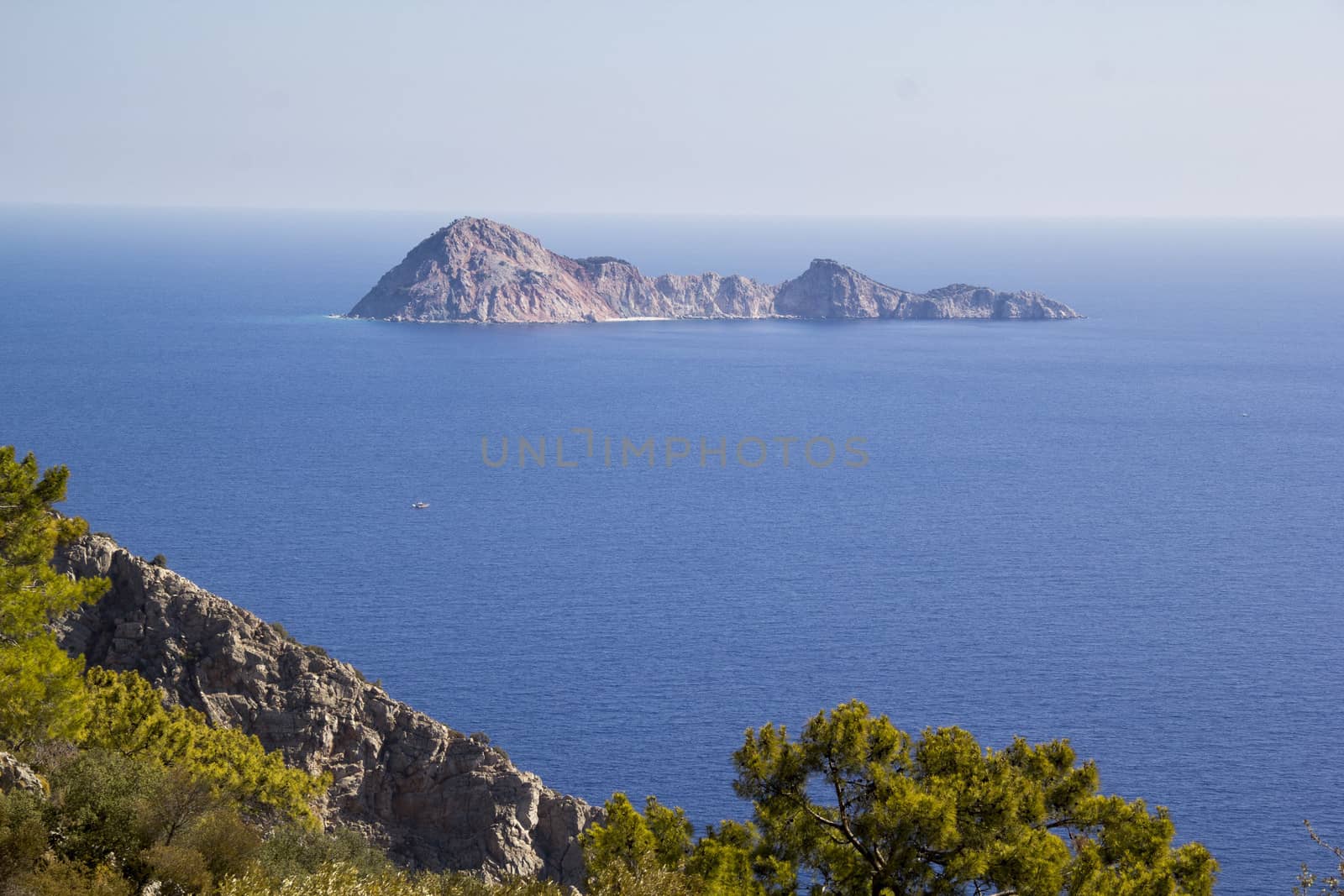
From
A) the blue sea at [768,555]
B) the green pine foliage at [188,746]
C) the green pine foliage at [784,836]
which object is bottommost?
the blue sea at [768,555]

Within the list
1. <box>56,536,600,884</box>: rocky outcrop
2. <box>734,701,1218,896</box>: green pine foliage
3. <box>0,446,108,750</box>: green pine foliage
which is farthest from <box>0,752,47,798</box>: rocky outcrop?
<box>56,536,600,884</box>: rocky outcrop

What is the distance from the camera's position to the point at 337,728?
133 ft

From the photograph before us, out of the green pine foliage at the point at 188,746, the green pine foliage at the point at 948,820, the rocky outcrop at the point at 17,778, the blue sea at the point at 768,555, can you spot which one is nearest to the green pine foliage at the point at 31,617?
the green pine foliage at the point at 188,746

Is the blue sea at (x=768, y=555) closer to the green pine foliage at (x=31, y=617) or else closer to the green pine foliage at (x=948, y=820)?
the green pine foliage at (x=31, y=617)

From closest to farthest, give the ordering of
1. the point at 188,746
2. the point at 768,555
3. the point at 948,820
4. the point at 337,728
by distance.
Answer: the point at 948,820, the point at 188,746, the point at 337,728, the point at 768,555

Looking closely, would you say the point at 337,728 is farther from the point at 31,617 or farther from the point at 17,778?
the point at 17,778

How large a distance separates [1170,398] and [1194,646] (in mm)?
99434

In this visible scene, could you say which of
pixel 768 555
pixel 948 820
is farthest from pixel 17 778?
pixel 768 555

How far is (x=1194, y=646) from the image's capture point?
76875 mm

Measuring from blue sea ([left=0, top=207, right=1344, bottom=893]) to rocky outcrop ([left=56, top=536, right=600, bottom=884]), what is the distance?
15.4 meters

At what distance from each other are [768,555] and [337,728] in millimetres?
57138

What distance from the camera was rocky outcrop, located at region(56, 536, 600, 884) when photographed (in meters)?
39.5

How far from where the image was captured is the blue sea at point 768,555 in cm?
6375

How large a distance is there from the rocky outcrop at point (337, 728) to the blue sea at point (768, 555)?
1536 centimetres
